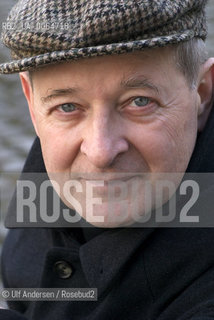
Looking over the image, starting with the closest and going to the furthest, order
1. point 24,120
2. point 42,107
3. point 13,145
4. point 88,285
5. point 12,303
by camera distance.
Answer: point 42,107, point 88,285, point 12,303, point 13,145, point 24,120

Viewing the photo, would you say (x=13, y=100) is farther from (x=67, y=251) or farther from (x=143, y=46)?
(x=143, y=46)

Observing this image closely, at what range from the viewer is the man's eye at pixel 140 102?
212 centimetres

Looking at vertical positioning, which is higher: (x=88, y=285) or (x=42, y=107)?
(x=42, y=107)

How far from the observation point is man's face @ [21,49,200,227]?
2.05 m

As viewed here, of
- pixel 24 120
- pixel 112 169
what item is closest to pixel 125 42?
pixel 112 169

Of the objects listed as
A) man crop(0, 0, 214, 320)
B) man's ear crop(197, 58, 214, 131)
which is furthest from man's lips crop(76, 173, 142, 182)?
man's ear crop(197, 58, 214, 131)

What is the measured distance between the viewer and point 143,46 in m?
2.00

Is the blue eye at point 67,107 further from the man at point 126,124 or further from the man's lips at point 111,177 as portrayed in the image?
the man's lips at point 111,177

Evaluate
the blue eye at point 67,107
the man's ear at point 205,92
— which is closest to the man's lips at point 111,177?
the blue eye at point 67,107

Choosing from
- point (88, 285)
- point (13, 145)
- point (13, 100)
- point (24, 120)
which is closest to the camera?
point (88, 285)

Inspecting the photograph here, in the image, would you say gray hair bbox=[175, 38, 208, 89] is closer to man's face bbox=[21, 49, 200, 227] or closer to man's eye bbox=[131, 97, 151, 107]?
man's face bbox=[21, 49, 200, 227]

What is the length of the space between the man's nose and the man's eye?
0.28 ft

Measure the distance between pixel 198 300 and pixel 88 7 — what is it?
893 mm

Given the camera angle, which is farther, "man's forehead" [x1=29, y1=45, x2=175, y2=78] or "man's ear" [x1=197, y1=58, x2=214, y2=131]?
"man's ear" [x1=197, y1=58, x2=214, y2=131]
